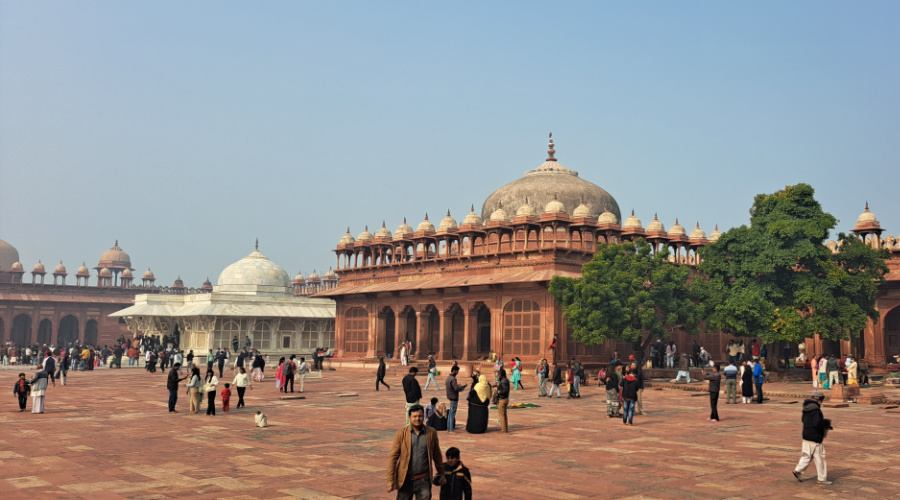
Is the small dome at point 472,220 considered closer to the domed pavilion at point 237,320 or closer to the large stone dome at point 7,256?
the domed pavilion at point 237,320

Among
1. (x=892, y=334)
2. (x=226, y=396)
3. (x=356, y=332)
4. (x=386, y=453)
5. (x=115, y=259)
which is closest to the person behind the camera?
(x=386, y=453)

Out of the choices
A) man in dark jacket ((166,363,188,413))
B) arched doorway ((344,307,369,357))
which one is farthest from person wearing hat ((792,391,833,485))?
arched doorway ((344,307,369,357))

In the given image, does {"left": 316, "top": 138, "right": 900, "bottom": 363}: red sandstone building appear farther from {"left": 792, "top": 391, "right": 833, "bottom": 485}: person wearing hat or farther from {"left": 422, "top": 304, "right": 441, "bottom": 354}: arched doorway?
{"left": 792, "top": 391, "right": 833, "bottom": 485}: person wearing hat

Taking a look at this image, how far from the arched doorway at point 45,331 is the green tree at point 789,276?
193ft

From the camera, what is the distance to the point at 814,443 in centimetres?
1051

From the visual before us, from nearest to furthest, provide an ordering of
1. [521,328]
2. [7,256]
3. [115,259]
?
1. [521,328]
2. [7,256]
3. [115,259]

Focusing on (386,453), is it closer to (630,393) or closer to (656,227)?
(630,393)

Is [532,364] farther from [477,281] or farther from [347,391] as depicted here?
[347,391]

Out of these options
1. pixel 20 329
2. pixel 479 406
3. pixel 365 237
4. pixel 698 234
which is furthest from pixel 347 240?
pixel 20 329

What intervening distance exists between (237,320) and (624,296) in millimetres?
28715

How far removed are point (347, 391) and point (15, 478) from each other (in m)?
16.3

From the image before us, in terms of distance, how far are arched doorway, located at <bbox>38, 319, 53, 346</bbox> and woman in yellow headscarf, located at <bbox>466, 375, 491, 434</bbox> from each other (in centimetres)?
6420

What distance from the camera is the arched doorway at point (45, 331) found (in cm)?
6956

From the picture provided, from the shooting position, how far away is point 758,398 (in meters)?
22.6
